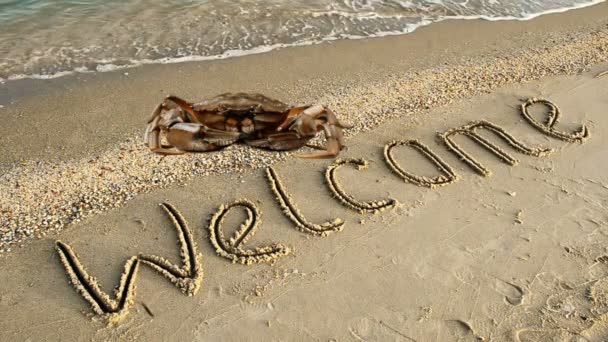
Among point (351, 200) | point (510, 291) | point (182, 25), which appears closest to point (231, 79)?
point (182, 25)

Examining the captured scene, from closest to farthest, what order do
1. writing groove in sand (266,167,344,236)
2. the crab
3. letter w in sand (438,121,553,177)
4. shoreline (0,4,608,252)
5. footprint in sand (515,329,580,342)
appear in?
footprint in sand (515,329,580,342)
the crab
writing groove in sand (266,167,344,236)
shoreline (0,4,608,252)
letter w in sand (438,121,553,177)

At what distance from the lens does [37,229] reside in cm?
418

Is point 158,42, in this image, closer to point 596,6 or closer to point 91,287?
point 91,287

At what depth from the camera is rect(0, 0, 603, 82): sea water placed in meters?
6.77

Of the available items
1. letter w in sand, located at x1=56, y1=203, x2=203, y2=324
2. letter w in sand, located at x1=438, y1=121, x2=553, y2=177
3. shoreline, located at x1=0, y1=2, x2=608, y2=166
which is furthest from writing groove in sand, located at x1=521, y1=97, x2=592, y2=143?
letter w in sand, located at x1=56, y1=203, x2=203, y2=324

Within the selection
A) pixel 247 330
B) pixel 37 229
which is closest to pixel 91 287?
pixel 37 229

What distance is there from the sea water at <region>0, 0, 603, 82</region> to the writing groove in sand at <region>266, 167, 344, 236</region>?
3001 mm

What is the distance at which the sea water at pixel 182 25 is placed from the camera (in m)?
6.77

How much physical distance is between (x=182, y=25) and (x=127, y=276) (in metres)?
4.85

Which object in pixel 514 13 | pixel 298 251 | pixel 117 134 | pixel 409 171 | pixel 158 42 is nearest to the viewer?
pixel 298 251

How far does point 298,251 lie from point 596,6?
8131 millimetres

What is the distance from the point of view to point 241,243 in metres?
4.13

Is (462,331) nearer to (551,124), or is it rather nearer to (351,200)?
(351,200)

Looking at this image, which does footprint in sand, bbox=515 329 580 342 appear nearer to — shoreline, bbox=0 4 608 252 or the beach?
the beach
